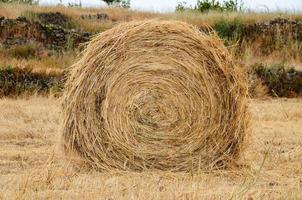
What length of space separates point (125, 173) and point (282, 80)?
1010cm

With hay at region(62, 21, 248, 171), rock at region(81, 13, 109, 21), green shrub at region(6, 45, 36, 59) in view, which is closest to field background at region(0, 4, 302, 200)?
green shrub at region(6, 45, 36, 59)

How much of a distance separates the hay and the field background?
0.74ft

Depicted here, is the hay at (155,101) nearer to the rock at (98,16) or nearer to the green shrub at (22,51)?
the green shrub at (22,51)

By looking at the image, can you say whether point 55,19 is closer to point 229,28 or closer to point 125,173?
point 229,28

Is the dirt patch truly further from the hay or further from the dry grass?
the hay

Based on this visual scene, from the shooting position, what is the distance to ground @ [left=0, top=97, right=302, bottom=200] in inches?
198

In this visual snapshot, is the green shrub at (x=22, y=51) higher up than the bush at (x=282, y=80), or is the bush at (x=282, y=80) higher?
the green shrub at (x=22, y=51)

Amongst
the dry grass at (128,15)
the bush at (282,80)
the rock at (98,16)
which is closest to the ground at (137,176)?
the bush at (282,80)

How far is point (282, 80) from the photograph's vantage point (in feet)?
52.4

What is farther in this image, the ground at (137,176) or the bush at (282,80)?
the bush at (282,80)

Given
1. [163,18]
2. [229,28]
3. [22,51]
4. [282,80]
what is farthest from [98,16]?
[282,80]

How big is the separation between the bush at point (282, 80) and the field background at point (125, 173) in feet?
0.07

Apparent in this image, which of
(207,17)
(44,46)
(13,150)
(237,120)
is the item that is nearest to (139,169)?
(237,120)

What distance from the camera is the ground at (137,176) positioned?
16.5 ft
